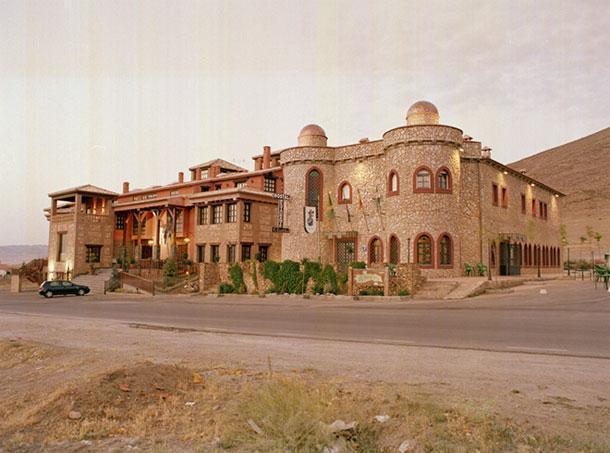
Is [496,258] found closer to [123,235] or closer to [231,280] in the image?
[231,280]

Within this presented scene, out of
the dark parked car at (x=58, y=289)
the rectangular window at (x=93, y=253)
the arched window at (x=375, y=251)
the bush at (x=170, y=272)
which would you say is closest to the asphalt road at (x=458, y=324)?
the arched window at (x=375, y=251)

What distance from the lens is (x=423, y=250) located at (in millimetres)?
30672

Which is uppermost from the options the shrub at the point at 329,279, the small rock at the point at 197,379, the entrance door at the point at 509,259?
the entrance door at the point at 509,259

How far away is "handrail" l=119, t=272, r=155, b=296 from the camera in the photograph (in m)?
34.4

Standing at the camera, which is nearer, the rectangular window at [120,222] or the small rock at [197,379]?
the small rock at [197,379]

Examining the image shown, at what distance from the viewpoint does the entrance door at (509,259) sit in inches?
1404

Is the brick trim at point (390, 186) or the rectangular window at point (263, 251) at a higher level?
the brick trim at point (390, 186)

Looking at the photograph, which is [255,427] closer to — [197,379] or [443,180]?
[197,379]

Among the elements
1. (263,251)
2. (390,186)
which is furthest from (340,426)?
(263,251)

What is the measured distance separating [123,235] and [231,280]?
19.3 meters

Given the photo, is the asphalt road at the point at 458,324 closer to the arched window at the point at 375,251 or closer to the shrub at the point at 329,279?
the shrub at the point at 329,279

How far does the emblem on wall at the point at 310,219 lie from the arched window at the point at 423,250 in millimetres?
8544

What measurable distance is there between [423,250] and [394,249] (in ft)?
7.00

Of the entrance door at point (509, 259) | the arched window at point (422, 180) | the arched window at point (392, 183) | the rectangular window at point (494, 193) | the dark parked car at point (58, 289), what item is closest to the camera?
the arched window at point (422, 180)
